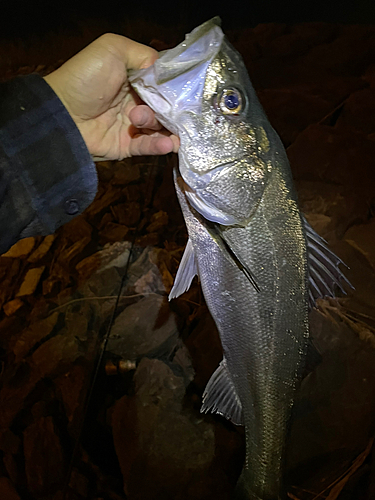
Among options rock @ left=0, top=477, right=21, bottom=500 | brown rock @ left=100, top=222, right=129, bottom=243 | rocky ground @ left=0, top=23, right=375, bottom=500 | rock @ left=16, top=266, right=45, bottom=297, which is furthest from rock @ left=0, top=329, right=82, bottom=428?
brown rock @ left=100, top=222, right=129, bottom=243

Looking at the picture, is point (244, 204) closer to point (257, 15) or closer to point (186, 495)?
point (186, 495)

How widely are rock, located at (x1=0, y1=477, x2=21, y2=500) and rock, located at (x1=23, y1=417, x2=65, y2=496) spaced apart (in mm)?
60

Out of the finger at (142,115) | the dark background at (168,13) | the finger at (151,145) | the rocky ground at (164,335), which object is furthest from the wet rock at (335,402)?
the dark background at (168,13)

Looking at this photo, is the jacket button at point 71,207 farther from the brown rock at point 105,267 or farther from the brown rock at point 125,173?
the brown rock at point 125,173

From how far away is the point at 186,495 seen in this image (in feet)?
4.64

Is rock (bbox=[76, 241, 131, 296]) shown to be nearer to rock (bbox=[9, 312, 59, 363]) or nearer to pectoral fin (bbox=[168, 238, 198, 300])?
rock (bbox=[9, 312, 59, 363])

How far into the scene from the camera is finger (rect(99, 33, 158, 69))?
114cm

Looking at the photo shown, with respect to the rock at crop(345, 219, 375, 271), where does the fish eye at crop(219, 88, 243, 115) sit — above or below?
above

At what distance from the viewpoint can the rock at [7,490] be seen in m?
1.33

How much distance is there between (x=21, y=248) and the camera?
→ 1.94 metres

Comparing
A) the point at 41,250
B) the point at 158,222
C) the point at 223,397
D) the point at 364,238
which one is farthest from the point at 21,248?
the point at 364,238

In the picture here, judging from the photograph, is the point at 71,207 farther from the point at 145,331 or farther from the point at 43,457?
the point at 43,457

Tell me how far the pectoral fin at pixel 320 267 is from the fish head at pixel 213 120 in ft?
0.82

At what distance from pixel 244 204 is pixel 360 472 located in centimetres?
137
